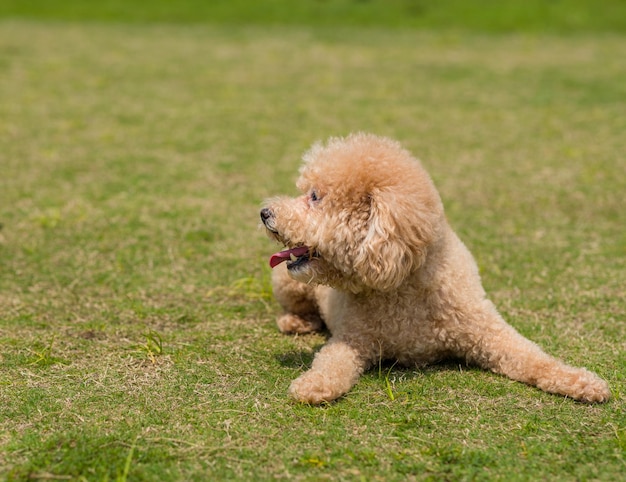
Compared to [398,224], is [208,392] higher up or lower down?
lower down

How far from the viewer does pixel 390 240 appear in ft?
9.46

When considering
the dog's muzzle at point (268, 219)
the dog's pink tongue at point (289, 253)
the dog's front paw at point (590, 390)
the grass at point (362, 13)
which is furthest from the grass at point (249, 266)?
the grass at point (362, 13)

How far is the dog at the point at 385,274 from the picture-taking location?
2.93m

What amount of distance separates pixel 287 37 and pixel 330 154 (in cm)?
1166

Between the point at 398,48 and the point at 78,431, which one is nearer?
the point at 78,431

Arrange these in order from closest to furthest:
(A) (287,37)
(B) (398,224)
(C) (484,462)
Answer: (C) (484,462) → (B) (398,224) → (A) (287,37)

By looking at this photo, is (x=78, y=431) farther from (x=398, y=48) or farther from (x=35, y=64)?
(x=398, y=48)

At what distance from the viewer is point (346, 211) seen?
299cm

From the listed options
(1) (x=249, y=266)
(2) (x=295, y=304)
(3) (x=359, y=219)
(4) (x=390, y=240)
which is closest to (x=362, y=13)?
(1) (x=249, y=266)

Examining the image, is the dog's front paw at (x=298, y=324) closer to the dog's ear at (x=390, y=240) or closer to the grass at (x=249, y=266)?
the grass at (x=249, y=266)

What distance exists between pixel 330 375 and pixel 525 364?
0.77m

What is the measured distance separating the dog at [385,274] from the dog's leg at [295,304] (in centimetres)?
38

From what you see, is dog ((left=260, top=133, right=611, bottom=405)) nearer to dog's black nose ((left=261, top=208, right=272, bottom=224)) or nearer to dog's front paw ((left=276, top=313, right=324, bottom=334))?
dog's black nose ((left=261, top=208, right=272, bottom=224))

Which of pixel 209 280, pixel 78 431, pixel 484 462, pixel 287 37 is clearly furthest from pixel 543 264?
pixel 287 37
